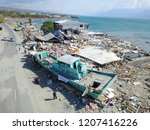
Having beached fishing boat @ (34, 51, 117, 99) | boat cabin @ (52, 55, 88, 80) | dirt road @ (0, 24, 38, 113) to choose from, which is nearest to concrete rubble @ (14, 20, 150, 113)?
beached fishing boat @ (34, 51, 117, 99)

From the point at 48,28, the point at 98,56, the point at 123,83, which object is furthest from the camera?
the point at 48,28

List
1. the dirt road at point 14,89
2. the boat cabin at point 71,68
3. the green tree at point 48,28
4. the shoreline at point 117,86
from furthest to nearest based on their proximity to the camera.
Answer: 1. the green tree at point 48,28
2. the boat cabin at point 71,68
3. the shoreline at point 117,86
4. the dirt road at point 14,89

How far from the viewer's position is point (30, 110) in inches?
696

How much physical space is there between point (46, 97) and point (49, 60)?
9194 millimetres

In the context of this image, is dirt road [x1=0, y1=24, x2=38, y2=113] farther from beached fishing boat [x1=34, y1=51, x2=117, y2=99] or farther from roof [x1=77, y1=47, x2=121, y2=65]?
roof [x1=77, y1=47, x2=121, y2=65]

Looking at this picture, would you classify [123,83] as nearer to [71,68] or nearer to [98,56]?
[71,68]

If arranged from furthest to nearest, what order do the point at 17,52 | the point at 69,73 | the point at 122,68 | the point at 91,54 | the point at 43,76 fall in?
the point at 17,52 < the point at 91,54 < the point at 122,68 < the point at 43,76 < the point at 69,73

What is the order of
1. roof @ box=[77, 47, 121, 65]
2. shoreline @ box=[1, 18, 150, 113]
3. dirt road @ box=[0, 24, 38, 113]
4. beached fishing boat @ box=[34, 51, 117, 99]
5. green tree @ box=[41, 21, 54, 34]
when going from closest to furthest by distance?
dirt road @ box=[0, 24, 38, 113] → shoreline @ box=[1, 18, 150, 113] → beached fishing boat @ box=[34, 51, 117, 99] → roof @ box=[77, 47, 121, 65] → green tree @ box=[41, 21, 54, 34]

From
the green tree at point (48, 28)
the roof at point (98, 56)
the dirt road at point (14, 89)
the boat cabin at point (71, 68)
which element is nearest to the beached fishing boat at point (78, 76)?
the boat cabin at point (71, 68)

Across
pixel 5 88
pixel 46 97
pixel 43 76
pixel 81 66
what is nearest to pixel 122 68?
pixel 81 66

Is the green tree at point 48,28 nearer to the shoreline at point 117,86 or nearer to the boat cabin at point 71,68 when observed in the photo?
the shoreline at point 117,86

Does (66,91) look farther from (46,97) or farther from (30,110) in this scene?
(30,110)

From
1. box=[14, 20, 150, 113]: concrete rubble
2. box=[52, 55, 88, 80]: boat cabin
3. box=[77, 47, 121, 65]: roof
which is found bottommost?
box=[14, 20, 150, 113]: concrete rubble

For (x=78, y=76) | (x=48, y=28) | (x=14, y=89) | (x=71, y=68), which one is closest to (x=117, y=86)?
(x=78, y=76)
